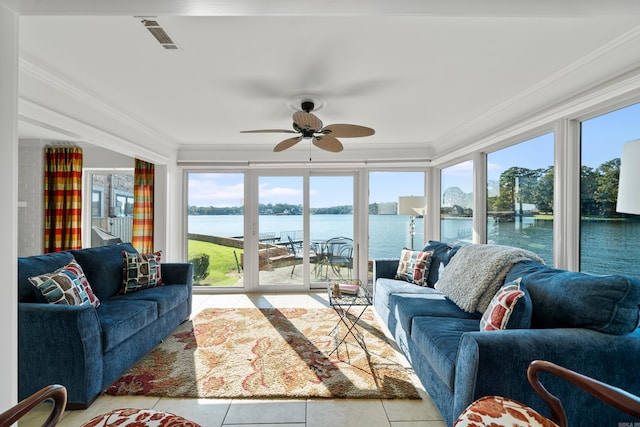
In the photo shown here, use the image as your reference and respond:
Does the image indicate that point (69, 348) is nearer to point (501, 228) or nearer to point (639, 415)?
point (639, 415)

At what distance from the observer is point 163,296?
279 centimetres

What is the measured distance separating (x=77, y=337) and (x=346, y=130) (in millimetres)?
2441

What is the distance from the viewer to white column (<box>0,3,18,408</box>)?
1.23m

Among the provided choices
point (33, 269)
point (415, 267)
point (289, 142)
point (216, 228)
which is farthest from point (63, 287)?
point (415, 267)

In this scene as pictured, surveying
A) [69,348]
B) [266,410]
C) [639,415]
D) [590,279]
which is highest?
[590,279]

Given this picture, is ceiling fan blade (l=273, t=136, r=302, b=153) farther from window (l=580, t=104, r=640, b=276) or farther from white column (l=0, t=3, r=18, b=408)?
window (l=580, t=104, r=640, b=276)

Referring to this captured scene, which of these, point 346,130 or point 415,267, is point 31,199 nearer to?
point 346,130

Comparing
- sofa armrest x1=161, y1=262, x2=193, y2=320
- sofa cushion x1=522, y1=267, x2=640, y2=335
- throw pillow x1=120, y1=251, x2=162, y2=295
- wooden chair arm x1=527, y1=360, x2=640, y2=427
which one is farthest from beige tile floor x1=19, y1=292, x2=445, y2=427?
sofa armrest x1=161, y1=262, x2=193, y2=320

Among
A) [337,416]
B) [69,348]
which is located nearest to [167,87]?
[69,348]

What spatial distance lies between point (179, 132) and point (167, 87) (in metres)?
1.47

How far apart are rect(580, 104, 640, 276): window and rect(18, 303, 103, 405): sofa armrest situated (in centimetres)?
368

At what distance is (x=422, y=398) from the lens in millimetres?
2020

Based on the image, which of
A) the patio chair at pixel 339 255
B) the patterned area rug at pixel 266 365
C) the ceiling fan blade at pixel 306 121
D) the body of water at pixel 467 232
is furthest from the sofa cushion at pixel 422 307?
the patio chair at pixel 339 255

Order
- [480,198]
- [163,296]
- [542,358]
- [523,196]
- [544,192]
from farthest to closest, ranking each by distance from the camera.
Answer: [480,198] → [523,196] → [163,296] → [544,192] → [542,358]
